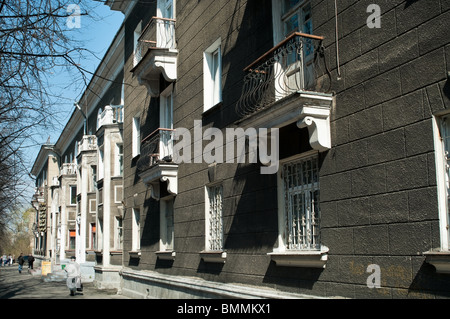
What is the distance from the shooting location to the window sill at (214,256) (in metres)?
11.3

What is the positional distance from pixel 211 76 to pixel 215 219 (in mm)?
3538

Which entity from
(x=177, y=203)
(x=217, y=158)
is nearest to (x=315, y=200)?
(x=217, y=158)

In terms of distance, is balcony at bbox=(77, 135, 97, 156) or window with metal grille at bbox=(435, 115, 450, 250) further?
balcony at bbox=(77, 135, 97, 156)

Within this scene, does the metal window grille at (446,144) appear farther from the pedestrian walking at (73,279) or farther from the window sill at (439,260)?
the pedestrian walking at (73,279)

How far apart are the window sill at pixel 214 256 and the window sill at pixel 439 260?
229 inches

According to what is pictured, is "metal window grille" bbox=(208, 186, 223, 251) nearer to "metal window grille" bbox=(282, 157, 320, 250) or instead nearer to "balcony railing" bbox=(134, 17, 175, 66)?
"metal window grille" bbox=(282, 157, 320, 250)

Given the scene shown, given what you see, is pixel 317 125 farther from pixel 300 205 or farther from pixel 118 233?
pixel 118 233

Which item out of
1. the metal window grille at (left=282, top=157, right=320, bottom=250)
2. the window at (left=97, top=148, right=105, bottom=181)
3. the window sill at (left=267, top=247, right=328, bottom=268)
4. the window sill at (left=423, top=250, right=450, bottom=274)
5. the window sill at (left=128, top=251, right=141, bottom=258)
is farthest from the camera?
the window at (left=97, top=148, right=105, bottom=181)

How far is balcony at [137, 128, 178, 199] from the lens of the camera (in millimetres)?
14477

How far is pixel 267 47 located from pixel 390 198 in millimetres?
4420

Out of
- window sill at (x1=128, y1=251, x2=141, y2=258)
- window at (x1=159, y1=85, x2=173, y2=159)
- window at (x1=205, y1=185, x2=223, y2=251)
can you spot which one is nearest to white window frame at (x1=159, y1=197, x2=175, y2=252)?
window at (x1=159, y1=85, x2=173, y2=159)

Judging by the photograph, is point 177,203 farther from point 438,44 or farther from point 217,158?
point 438,44

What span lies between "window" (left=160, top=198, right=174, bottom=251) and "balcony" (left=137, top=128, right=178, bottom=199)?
362 millimetres

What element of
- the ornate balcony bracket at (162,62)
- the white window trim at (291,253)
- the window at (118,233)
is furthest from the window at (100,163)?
the white window trim at (291,253)
